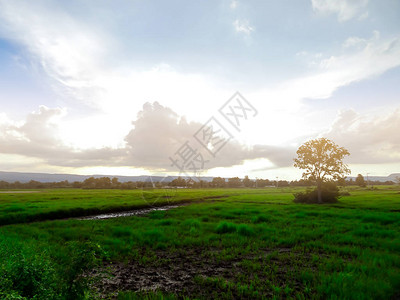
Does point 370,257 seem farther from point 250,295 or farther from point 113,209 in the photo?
point 113,209

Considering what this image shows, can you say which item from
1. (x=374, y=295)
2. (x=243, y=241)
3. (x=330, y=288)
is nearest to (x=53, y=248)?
(x=243, y=241)

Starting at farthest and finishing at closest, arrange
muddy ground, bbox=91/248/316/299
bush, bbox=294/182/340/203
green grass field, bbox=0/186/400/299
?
bush, bbox=294/182/340/203 < muddy ground, bbox=91/248/316/299 < green grass field, bbox=0/186/400/299

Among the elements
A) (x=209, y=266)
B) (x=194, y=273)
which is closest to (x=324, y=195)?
(x=209, y=266)

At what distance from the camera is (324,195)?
152 ft

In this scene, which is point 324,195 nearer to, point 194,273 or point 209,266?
point 209,266

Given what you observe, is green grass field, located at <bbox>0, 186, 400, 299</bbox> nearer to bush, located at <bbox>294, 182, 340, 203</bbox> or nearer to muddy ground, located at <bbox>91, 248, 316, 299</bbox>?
muddy ground, located at <bbox>91, 248, 316, 299</bbox>

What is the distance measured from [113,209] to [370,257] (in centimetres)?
3545

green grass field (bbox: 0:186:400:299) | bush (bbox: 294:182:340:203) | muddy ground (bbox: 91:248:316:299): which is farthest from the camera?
bush (bbox: 294:182:340:203)

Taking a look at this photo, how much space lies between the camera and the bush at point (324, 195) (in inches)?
1807

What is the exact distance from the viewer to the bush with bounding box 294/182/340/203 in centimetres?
4591

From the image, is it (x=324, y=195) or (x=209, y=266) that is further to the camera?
(x=324, y=195)

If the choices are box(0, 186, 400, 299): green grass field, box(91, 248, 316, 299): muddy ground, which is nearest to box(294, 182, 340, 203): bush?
box(0, 186, 400, 299): green grass field

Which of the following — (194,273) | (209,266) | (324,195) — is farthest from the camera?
(324,195)

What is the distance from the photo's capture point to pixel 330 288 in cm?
726
